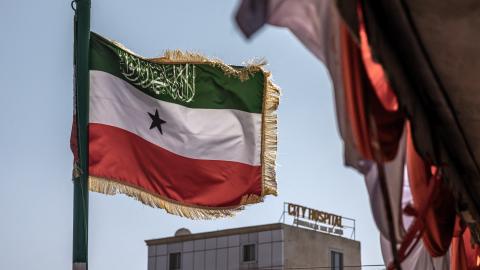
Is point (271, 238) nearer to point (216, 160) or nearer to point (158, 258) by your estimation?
point (158, 258)

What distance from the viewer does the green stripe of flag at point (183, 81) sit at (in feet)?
30.6

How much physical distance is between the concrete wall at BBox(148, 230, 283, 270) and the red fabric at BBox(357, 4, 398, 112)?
48314mm

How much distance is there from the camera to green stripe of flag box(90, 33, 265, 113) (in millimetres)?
9328

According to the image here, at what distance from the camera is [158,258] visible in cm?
5859

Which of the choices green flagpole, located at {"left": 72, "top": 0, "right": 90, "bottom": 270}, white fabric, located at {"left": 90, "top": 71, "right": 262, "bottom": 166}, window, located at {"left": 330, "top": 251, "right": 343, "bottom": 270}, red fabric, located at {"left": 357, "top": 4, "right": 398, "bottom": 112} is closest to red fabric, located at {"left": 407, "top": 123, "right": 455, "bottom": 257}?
red fabric, located at {"left": 357, "top": 4, "right": 398, "bottom": 112}

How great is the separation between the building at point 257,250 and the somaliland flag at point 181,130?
138 feet

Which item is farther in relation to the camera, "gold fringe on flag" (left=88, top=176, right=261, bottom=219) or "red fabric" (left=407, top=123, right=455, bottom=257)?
"gold fringe on flag" (left=88, top=176, right=261, bottom=219)

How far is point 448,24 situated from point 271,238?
48.8 metres

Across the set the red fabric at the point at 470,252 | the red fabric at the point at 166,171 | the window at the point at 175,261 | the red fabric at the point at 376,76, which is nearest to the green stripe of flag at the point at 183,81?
the red fabric at the point at 166,171

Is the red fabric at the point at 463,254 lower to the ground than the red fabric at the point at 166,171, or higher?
lower

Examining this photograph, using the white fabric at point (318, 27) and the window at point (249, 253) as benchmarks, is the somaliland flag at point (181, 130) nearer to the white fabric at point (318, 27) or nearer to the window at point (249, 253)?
the white fabric at point (318, 27)

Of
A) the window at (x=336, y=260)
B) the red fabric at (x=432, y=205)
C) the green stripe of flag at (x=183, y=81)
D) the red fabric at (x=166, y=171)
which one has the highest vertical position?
the green stripe of flag at (x=183, y=81)

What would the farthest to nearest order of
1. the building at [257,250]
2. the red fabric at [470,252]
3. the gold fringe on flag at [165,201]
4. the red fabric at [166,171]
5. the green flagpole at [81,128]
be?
the building at [257,250] < the red fabric at [166,171] < the gold fringe on flag at [165,201] < the green flagpole at [81,128] < the red fabric at [470,252]

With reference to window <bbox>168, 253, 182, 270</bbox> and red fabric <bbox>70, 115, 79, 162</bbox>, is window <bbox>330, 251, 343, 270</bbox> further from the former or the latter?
red fabric <bbox>70, 115, 79, 162</bbox>
